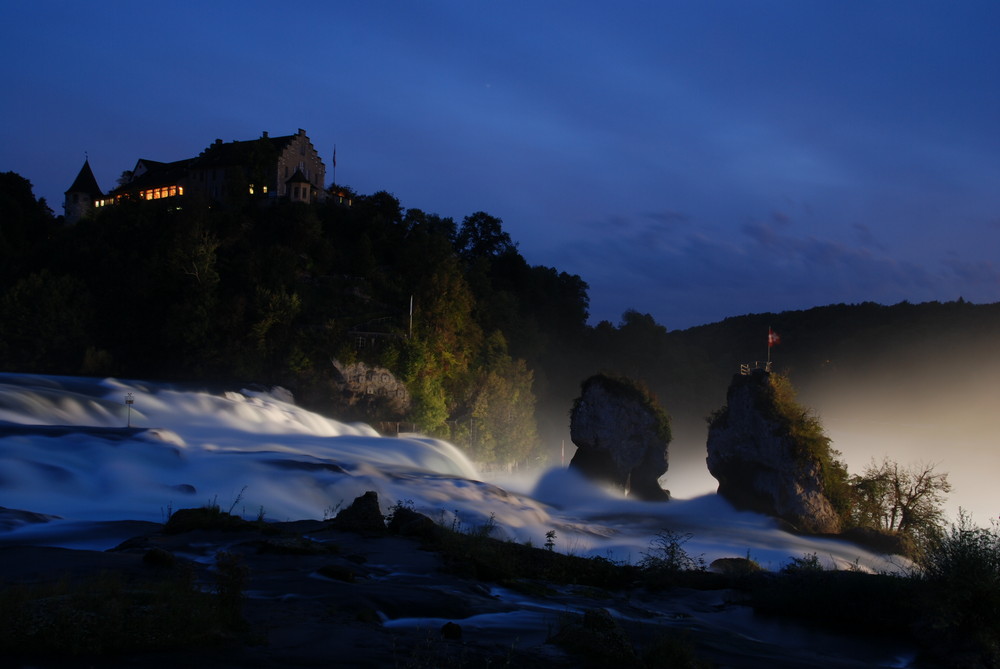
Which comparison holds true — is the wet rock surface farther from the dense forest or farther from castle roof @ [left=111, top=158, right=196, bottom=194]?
castle roof @ [left=111, top=158, right=196, bottom=194]

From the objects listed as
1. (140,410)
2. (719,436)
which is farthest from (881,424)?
(140,410)

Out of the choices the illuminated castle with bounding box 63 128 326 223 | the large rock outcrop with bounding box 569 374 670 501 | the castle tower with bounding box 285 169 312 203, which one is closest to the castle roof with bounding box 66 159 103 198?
the illuminated castle with bounding box 63 128 326 223

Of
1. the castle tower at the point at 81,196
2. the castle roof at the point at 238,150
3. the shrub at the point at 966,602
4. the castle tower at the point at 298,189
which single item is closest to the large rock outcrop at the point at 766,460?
the shrub at the point at 966,602

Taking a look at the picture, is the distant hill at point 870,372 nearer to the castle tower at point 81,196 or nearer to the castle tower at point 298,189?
the castle tower at point 298,189

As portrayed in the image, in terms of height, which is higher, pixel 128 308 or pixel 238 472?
pixel 128 308

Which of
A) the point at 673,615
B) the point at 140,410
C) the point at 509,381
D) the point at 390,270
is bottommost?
the point at 673,615

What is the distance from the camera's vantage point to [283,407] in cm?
4319

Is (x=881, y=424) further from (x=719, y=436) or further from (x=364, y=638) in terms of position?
(x=364, y=638)

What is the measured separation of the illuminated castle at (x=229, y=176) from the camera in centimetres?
6806

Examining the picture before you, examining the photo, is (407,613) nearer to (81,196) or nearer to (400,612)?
(400,612)

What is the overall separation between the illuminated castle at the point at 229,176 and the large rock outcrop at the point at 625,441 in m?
34.8

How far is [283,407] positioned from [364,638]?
1449 inches

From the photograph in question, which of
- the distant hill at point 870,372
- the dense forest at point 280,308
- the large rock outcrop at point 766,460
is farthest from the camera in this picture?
the distant hill at point 870,372

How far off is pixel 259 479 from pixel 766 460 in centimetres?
2641
